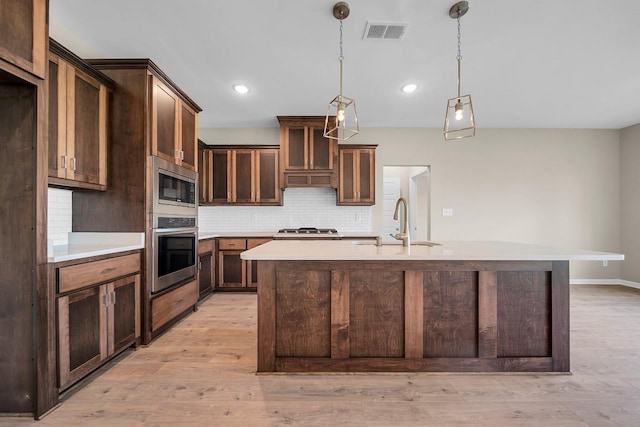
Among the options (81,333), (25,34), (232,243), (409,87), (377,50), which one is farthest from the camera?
(232,243)

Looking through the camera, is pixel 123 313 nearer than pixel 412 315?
No

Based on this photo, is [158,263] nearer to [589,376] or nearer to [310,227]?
[310,227]

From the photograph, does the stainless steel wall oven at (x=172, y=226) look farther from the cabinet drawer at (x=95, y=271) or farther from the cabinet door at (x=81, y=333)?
the cabinet door at (x=81, y=333)

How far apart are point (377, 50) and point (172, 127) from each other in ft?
6.84

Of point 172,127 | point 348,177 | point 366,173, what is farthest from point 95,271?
point 366,173

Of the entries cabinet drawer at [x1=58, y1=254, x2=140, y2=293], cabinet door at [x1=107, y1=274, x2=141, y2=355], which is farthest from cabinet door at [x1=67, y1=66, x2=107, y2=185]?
cabinet door at [x1=107, y1=274, x2=141, y2=355]

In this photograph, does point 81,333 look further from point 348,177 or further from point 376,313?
point 348,177

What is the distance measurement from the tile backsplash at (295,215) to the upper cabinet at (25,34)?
11.8 ft

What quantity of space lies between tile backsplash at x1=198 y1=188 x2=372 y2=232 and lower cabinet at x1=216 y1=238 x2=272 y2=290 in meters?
0.69

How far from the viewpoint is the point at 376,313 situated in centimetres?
218

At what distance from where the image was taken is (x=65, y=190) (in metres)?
2.55

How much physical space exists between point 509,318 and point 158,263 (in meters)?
2.80

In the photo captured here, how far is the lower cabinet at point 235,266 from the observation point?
14.9 feet

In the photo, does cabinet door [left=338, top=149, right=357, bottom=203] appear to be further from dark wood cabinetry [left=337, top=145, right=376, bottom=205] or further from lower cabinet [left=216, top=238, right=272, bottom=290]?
lower cabinet [left=216, top=238, right=272, bottom=290]
